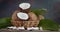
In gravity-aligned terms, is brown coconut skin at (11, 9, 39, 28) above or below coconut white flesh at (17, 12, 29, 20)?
below

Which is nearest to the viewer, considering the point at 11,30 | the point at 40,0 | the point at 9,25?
the point at 11,30

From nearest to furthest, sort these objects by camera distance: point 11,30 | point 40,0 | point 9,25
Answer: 1. point 11,30
2. point 9,25
3. point 40,0

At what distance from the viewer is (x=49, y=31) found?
1109mm

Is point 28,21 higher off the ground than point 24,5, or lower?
lower

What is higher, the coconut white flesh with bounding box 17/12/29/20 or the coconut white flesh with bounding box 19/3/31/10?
the coconut white flesh with bounding box 19/3/31/10

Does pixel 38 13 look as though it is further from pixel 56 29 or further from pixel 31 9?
pixel 56 29

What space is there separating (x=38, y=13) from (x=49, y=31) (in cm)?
17

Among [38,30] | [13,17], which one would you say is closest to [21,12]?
[13,17]

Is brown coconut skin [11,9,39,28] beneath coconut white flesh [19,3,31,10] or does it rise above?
beneath

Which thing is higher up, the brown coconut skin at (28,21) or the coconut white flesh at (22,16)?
the coconut white flesh at (22,16)

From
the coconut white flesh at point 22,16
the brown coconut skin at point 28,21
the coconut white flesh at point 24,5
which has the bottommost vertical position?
the brown coconut skin at point 28,21

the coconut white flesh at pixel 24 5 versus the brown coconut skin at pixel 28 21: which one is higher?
the coconut white flesh at pixel 24 5

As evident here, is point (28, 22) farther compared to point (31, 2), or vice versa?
point (31, 2)

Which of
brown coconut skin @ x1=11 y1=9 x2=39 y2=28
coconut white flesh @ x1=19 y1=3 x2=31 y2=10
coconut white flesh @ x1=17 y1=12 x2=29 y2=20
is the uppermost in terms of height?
coconut white flesh @ x1=19 y1=3 x2=31 y2=10
